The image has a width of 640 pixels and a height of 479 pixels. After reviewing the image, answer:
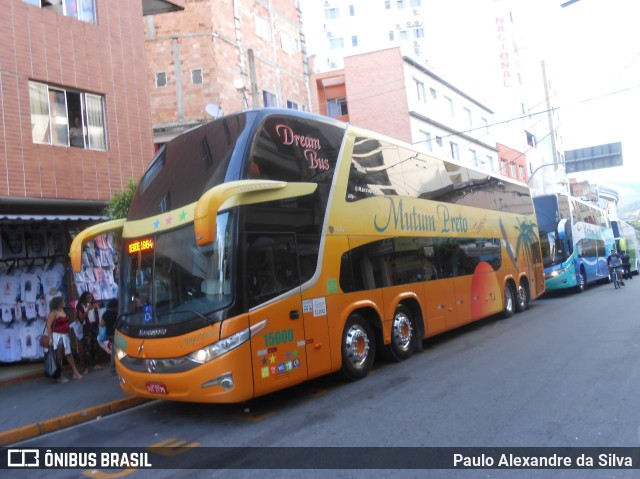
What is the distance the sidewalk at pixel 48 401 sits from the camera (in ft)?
22.9

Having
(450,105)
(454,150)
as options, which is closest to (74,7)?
(454,150)

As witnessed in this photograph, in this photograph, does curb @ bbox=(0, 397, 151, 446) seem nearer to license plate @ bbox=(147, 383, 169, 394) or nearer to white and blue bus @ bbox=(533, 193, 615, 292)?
license plate @ bbox=(147, 383, 169, 394)

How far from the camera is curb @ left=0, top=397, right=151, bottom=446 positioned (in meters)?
6.62

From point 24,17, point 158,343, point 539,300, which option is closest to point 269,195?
point 158,343

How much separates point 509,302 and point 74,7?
13.7 metres

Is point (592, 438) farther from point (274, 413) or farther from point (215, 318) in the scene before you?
point (215, 318)

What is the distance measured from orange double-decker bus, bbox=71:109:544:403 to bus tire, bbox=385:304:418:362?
0.03 meters

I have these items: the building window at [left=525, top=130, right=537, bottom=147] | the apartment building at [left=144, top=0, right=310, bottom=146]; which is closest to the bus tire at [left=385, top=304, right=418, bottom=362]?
the apartment building at [left=144, top=0, right=310, bottom=146]

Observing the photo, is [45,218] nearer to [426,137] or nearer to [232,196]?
[232,196]

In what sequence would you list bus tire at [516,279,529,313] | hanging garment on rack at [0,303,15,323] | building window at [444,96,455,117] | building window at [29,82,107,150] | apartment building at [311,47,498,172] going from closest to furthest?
hanging garment on rack at [0,303,15,323] → building window at [29,82,107,150] → bus tire at [516,279,529,313] → apartment building at [311,47,498,172] → building window at [444,96,455,117]

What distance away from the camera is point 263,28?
25.5m

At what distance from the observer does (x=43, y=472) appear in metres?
5.36

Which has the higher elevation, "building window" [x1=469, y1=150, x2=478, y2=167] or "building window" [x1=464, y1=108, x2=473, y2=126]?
"building window" [x1=464, y1=108, x2=473, y2=126]

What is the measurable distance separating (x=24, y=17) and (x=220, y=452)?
10669 millimetres
